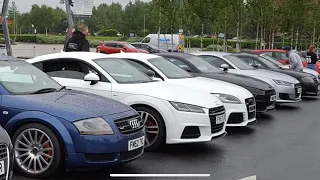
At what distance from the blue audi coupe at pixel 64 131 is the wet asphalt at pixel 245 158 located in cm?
31

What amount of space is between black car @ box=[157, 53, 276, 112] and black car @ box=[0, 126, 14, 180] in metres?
6.84

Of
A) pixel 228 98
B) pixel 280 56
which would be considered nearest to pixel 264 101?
pixel 228 98

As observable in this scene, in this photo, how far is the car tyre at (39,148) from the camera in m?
5.44

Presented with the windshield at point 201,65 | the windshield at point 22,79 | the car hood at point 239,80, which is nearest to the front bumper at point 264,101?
the car hood at point 239,80

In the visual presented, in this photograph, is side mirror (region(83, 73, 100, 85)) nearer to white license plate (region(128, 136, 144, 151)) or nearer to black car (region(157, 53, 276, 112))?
white license plate (region(128, 136, 144, 151))

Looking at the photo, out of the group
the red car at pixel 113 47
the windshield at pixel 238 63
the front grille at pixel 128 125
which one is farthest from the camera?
the red car at pixel 113 47

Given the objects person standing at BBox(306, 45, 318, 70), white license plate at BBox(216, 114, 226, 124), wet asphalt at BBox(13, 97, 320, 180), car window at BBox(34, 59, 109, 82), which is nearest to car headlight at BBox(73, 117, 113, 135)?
wet asphalt at BBox(13, 97, 320, 180)

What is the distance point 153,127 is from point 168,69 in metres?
2.41

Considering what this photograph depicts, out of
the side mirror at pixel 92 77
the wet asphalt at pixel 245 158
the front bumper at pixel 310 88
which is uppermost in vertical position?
the side mirror at pixel 92 77

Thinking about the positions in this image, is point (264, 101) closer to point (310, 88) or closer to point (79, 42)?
point (79, 42)

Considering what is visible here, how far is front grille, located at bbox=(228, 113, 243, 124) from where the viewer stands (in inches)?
349

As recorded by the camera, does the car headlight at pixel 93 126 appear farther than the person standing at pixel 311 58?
No

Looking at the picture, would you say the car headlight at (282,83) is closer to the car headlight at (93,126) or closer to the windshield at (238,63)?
the windshield at (238,63)

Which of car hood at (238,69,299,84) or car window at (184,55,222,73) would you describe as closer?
car window at (184,55,222,73)
